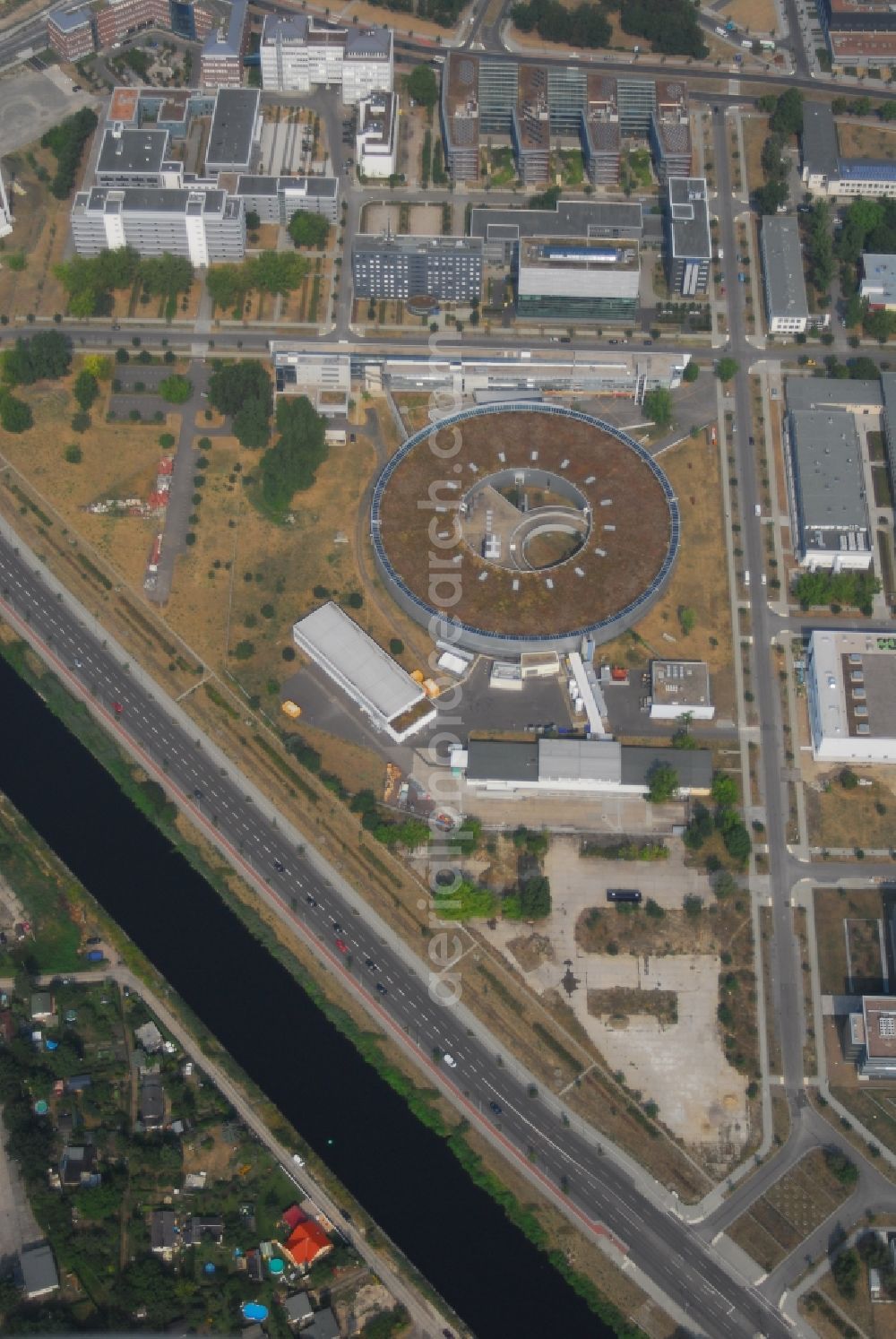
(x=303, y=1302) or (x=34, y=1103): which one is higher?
(x=34, y=1103)

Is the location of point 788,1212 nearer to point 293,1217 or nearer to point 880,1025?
point 880,1025

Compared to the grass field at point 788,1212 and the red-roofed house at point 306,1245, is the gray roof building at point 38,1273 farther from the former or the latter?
the grass field at point 788,1212

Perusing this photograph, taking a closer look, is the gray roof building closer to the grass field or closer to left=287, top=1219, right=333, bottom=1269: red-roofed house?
left=287, top=1219, right=333, bottom=1269: red-roofed house

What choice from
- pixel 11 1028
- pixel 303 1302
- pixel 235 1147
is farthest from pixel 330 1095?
pixel 11 1028

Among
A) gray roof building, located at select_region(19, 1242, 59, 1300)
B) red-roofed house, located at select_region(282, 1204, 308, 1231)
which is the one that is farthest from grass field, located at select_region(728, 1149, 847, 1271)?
gray roof building, located at select_region(19, 1242, 59, 1300)

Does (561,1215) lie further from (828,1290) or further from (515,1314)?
(828,1290)

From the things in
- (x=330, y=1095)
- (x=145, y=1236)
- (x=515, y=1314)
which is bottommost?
(x=515, y=1314)

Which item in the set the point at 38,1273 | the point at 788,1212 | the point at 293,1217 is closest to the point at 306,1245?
the point at 293,1217
